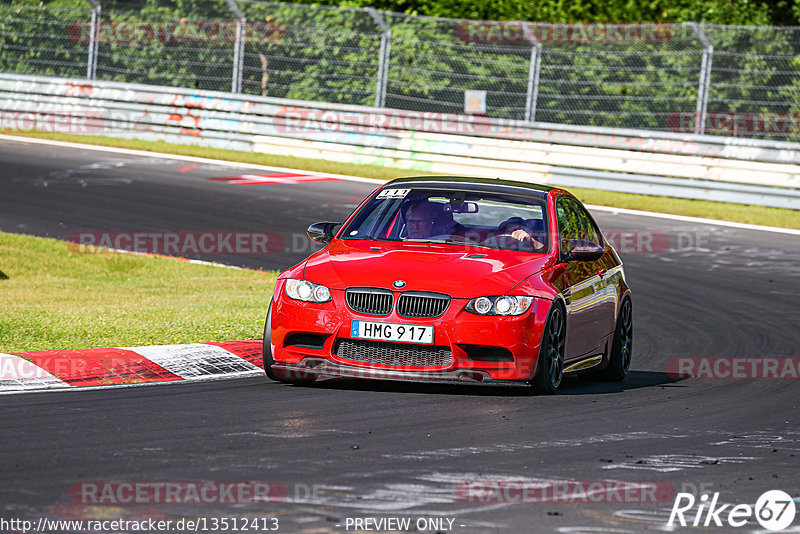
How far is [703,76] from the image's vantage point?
22.1 m

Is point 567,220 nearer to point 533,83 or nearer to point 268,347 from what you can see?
point 268,347

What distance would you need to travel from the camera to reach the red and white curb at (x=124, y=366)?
8836mm

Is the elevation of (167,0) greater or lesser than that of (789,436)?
greater

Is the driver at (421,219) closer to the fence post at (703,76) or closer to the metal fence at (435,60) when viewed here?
the metal fence at (435,60)

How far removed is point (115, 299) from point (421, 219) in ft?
14.6

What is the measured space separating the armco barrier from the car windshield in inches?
488

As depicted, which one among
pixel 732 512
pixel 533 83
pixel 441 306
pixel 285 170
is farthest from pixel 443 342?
pixel 285 170

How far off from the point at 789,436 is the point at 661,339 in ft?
15.1

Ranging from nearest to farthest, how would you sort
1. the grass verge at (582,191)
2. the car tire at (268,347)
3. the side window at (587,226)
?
the car tire at (268,347)
the side window at (587,226)
the grass verge at (582,191)

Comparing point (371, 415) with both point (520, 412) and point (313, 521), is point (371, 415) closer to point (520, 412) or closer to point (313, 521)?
point (520, 412)

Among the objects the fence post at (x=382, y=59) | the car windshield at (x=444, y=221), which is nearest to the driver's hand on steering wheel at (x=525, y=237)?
the car windshield at (x=444, y=221)

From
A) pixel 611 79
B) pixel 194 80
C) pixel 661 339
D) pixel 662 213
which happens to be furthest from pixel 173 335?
pixel 194 80

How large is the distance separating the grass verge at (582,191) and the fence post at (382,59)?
1.25 meters

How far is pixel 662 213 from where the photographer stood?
2133cm
